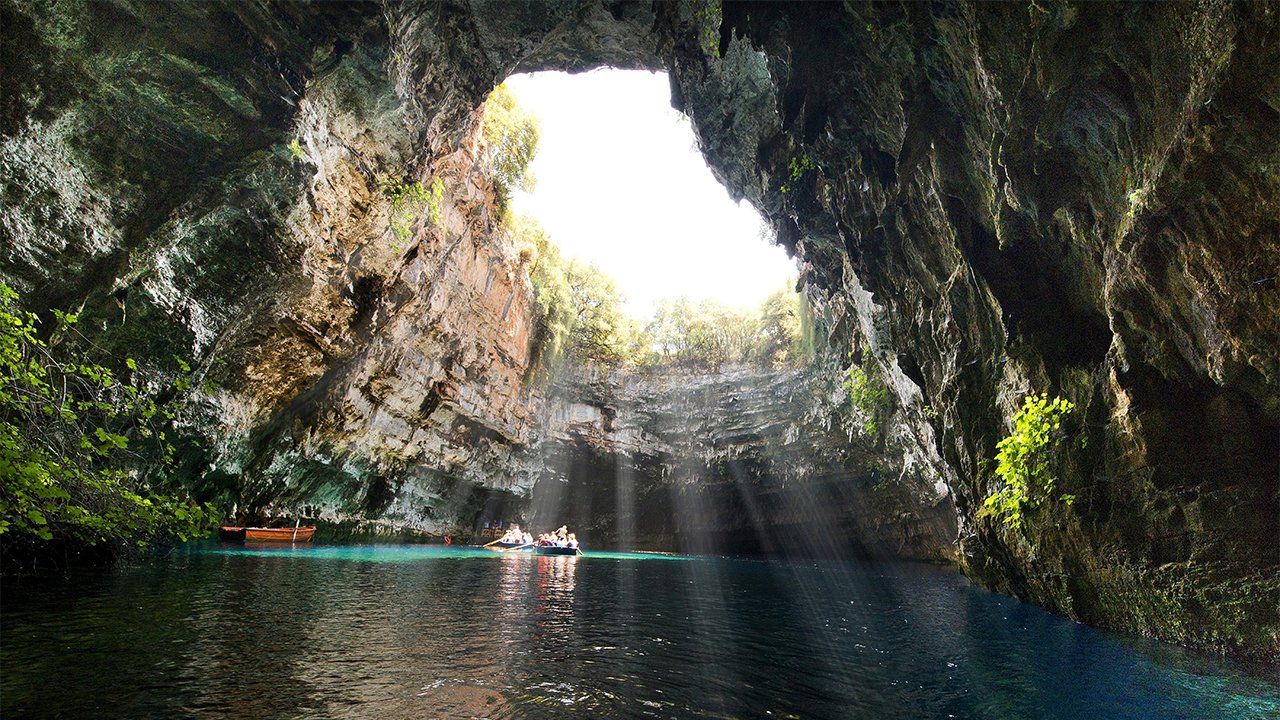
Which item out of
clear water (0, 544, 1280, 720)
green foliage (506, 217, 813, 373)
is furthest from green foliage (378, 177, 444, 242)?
clear water (0, 544, 1280, 720)

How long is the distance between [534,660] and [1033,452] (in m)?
7.02

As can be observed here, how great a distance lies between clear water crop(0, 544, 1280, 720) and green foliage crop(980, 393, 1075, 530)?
67.3 inches

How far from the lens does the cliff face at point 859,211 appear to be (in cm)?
499

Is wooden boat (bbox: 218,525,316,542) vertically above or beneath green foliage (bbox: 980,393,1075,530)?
beneath

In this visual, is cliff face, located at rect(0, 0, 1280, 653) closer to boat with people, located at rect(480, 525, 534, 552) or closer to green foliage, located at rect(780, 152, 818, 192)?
green foliage, located at rect(780, 152, 818, 192)

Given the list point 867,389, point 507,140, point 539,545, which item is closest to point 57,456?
point 867,389

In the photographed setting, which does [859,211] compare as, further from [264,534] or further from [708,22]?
[264,534]

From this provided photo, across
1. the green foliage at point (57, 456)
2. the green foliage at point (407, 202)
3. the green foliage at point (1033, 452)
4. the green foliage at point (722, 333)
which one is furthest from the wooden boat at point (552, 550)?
the green foliage at point (1033, 452)

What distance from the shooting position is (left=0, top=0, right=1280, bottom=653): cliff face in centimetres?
499

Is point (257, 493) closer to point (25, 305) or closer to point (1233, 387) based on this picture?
point (25, 305)

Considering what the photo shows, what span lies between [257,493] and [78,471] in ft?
46.3

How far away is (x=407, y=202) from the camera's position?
46.2 ft

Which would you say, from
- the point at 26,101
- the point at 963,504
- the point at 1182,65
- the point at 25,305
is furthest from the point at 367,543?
the point at 1182,65

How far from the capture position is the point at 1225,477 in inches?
224
